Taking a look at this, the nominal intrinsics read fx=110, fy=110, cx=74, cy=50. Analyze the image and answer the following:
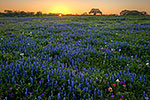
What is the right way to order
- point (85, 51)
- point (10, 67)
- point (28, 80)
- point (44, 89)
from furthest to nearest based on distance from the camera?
1. point (85, 51)
2. point (10, 67)
3. point (28, 80)
4. point (44, 89)

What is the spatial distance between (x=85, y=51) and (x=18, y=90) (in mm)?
3403

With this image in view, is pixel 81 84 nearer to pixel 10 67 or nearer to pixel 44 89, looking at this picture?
pixel 44 89

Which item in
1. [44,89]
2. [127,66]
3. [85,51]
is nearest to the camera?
[44,89]

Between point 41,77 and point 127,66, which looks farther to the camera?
point 127,66

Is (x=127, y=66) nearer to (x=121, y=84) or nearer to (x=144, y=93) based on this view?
(x=121, y=84)

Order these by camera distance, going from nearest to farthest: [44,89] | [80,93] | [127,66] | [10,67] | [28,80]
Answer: [80,93] < [44,89] < [28,80] < [10,67] < [127,66]

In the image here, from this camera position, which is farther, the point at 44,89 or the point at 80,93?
the point at 44,89

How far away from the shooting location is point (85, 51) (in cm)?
543

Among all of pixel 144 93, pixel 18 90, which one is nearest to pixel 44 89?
pixel 18 90

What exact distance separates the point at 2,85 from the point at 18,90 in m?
0.46

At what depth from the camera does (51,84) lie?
10.0ft

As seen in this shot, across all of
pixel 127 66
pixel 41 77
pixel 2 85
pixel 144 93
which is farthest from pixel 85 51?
pixel 2 85

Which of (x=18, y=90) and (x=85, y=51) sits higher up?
(x=85, y=51)

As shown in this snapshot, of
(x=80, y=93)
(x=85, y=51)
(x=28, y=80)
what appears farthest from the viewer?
(x=85, y=51)
